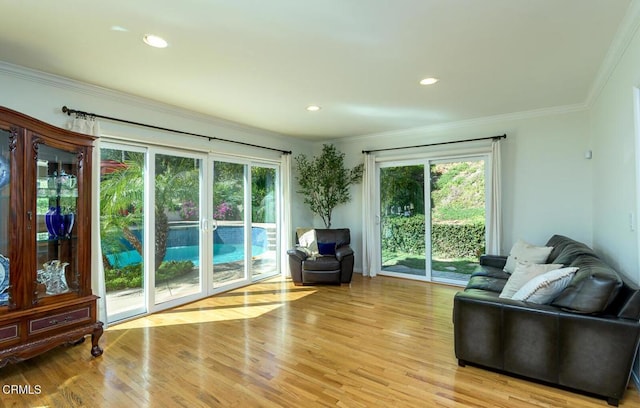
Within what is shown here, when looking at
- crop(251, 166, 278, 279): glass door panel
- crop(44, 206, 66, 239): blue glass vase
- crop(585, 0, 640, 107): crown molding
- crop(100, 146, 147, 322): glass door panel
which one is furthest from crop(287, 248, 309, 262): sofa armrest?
crop(585, 0, 640, 107): crown molding

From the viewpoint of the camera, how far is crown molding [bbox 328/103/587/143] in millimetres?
4090

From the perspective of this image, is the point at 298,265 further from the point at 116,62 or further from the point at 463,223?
the point at 116,62

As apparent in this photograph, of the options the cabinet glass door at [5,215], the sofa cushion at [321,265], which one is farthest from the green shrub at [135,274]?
the sofa cushion at [321,265]

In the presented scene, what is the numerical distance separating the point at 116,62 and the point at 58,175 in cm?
113

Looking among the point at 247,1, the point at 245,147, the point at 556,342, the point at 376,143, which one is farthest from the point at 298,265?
the point at 247,1

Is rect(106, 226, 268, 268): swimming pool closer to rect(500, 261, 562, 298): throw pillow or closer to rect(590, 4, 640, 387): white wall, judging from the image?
rect(500, 261, 562, 298): throw pillow

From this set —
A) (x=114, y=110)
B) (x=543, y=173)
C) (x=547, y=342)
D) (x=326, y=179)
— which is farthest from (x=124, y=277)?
(x=543, y=173)

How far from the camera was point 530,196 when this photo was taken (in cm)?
436

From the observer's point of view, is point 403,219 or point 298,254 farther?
point 403,219

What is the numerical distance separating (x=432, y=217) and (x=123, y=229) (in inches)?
174

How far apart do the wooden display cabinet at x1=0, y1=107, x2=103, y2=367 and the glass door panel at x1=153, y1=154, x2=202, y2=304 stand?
1050mm

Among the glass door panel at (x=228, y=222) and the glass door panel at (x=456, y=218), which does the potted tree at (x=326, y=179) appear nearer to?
the glass door panel at (x=228, y=222)

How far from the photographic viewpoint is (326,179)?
18.9 feet

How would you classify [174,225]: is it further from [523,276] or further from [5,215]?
[523,276]
